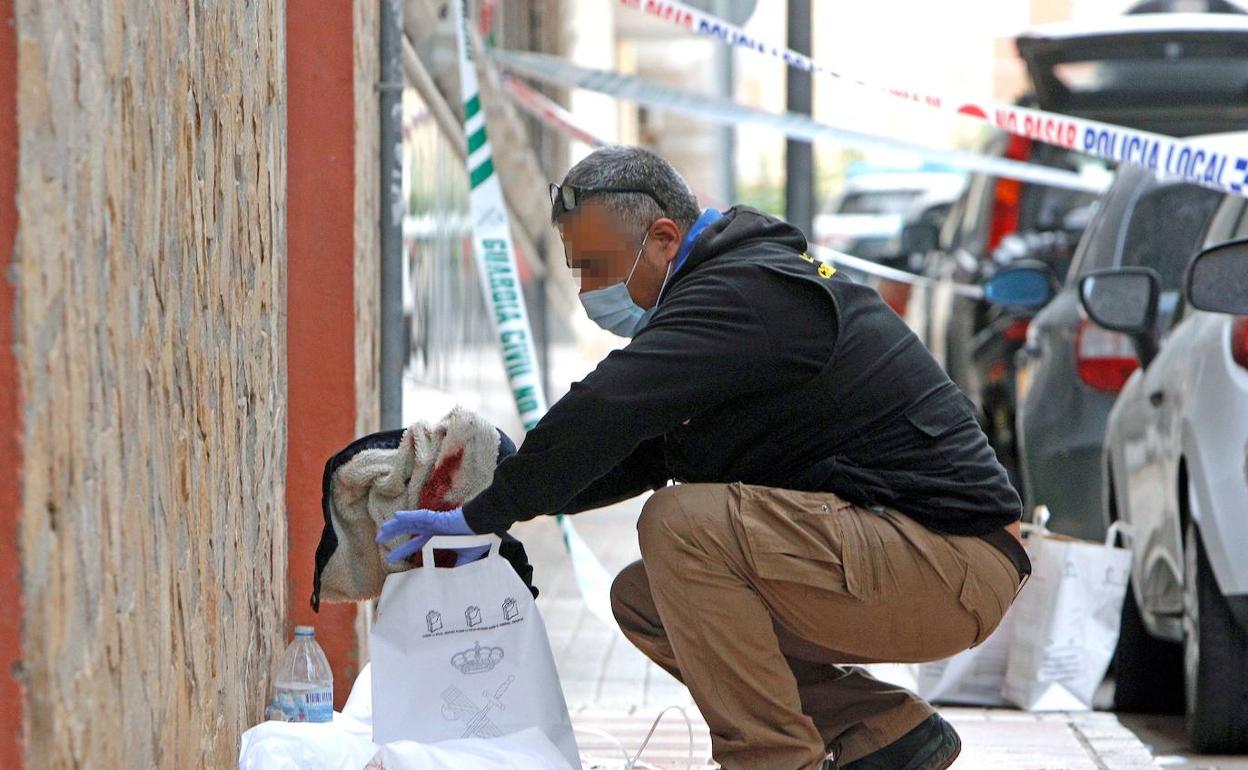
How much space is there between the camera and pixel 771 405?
389 cm

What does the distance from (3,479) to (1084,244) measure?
5.82m

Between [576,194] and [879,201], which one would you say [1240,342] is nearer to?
[576,194]

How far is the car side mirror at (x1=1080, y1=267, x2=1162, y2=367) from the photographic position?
19.9 ft

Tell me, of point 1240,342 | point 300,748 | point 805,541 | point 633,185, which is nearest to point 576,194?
point 633,185

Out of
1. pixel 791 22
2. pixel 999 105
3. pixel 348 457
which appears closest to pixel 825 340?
pixel 348 457

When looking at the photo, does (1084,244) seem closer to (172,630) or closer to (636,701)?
(636,701)

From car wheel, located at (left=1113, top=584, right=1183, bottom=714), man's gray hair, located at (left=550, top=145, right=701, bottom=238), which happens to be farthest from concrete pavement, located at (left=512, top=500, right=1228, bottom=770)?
man's gray hair, located at (left=550, top=145, right=701, bottom=238)

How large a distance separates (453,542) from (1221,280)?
218cm

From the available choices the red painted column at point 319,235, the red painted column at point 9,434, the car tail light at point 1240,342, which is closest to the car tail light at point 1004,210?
the car tail light at point 1240,342

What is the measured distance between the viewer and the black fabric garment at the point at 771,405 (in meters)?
3.70

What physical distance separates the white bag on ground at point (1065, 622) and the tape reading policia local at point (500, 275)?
1.52 m

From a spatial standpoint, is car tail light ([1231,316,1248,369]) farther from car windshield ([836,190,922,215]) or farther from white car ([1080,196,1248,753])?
car windshield ([836,190,922,215])

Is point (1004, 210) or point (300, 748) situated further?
point (1004, 210)

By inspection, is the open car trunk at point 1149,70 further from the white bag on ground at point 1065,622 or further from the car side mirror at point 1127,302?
the white bag on ground at point 1065,622
